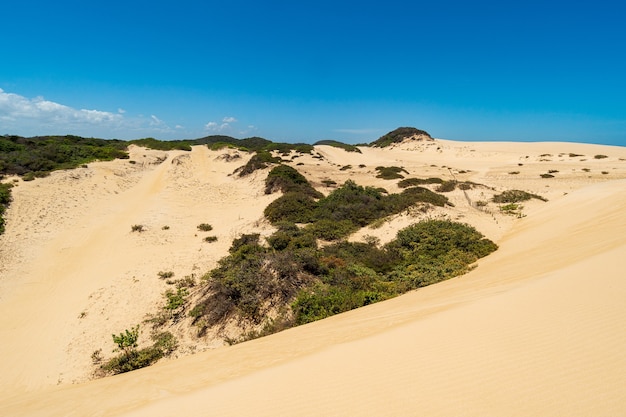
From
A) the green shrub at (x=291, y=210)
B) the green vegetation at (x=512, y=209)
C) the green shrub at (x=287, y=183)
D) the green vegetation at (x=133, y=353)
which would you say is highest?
the green shrub at (x=287, y=183)

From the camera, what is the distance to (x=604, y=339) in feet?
11.0

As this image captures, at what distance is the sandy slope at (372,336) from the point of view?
122 inches

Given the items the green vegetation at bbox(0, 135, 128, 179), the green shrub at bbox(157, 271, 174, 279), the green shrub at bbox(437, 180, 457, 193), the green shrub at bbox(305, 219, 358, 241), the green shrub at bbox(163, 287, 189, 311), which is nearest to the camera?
the green shrub at bbox(163, 287, 189, 311)

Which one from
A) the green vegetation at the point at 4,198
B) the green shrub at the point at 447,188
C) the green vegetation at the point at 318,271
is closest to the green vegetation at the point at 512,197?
the green shrub at the point at 447,188

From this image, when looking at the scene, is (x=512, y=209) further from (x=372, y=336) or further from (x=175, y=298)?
(x=175, y=298)

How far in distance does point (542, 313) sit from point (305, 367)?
10.7 feet

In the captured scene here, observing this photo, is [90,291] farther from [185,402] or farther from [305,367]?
[305,367]

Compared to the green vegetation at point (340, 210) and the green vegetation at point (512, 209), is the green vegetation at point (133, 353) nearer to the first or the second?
the green vegetation at point (340, 210)

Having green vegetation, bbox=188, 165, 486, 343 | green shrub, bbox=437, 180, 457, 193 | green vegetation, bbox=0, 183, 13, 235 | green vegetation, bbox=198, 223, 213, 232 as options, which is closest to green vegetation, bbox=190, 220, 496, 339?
green vegetation, bbox=188, 165, 486, 343

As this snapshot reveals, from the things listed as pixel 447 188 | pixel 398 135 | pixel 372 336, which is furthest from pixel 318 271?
pixel 398 135

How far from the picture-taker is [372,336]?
4.94m

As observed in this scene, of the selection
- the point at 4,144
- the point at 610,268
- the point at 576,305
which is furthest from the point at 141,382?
the point at 4,144

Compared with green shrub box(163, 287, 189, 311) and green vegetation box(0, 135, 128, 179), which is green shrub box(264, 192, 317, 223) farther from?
green vegetation box(0, 135, 128, 179)

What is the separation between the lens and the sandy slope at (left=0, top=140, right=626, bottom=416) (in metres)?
Result: 3.10
